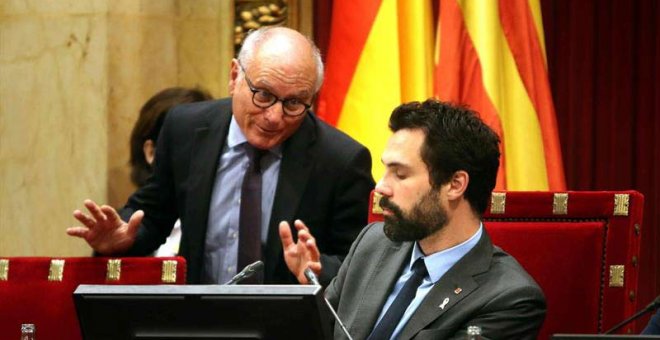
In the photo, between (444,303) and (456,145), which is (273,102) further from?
(444,303)

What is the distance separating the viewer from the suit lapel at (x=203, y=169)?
4285 mm

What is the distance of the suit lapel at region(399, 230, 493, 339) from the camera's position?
11.4 feet

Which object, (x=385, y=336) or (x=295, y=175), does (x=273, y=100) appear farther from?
(x=385, y=336)

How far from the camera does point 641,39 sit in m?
5.50

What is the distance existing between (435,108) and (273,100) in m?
0.67

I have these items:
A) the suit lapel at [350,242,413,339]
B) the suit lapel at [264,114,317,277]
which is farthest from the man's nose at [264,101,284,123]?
the suit lapel at [350,242,413,339]

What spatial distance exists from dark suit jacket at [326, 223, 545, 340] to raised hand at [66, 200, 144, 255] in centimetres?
76

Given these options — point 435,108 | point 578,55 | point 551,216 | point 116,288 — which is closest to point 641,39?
point 578,55

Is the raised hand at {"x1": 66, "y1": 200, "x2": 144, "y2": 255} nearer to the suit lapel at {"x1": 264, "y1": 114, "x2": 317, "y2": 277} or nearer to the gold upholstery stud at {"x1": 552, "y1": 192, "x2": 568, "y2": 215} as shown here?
the suit lapel at {"x1": 264, "y1": 114, "x2": 317, "y2": 277}

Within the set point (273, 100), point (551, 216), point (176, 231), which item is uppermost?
point (273, 100)

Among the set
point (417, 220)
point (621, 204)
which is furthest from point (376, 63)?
point (417, 220)

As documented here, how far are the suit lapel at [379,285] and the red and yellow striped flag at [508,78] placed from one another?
142 cm

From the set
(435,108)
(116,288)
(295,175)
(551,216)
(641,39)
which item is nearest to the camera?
(116,288)

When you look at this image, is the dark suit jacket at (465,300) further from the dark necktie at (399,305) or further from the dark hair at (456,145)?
the dark hair at (456,145)
